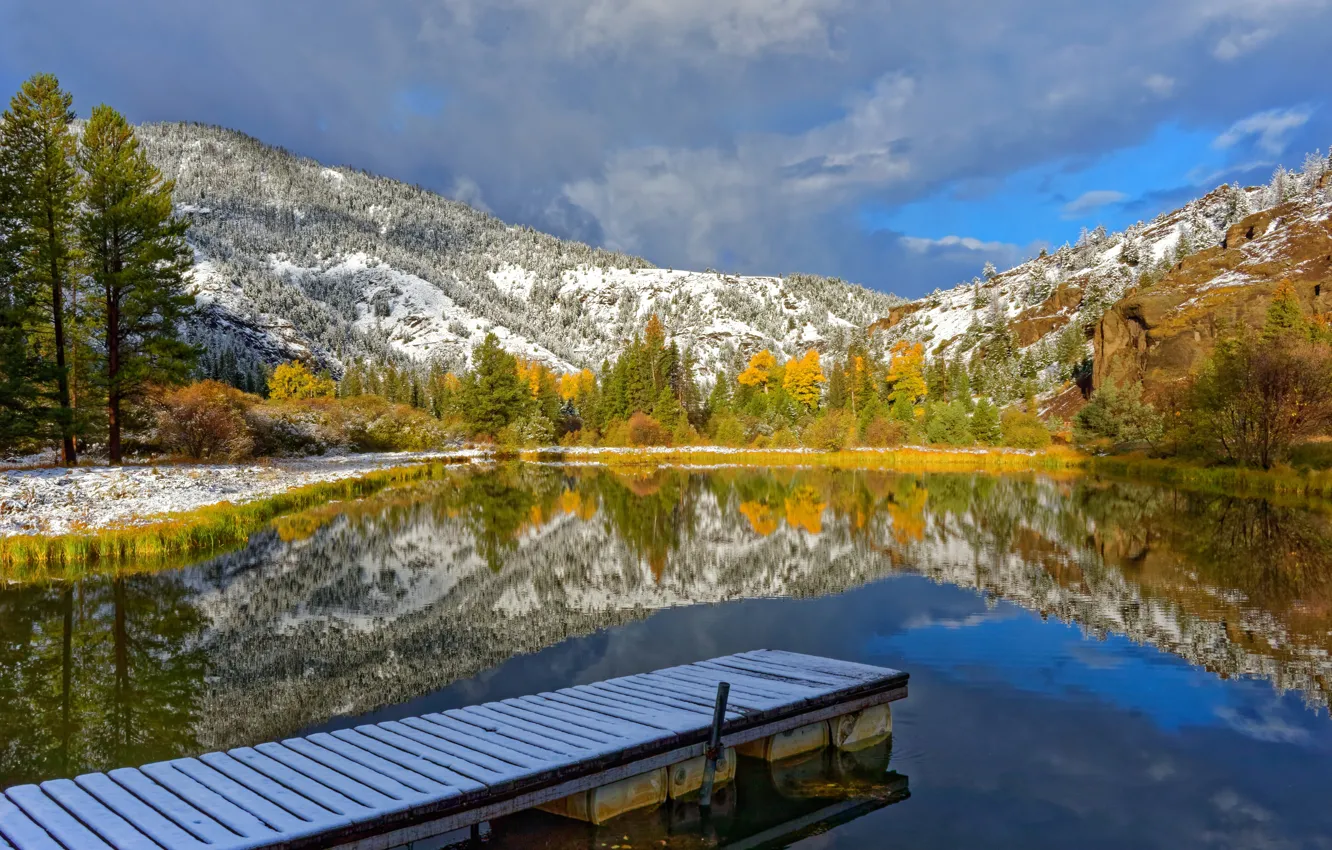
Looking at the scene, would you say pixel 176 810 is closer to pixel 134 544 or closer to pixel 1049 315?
pixel 134 544

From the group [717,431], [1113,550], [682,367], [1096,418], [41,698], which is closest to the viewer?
[41,698]

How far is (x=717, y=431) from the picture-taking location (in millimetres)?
82375

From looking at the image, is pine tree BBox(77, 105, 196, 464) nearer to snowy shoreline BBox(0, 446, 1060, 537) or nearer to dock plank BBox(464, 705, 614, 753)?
snowy shoreline BBox(0, 446, 1060, 537)

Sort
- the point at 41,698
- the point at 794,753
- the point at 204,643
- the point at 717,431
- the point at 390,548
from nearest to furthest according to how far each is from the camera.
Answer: the point at 794,753 → the point at 41,698 → the point at 204,643 → the point at 390,548 → the point at 717,431

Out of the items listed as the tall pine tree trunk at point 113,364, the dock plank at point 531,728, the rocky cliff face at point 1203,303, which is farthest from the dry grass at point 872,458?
the dock plank at point 531,728

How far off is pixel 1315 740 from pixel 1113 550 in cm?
1349

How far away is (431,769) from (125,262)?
32.6 m

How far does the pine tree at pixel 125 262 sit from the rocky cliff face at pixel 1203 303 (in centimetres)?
6556

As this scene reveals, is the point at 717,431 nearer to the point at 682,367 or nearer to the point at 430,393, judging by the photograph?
the point at 682,367

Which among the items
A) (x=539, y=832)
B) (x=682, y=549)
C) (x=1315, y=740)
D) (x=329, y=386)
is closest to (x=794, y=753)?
(x=539, y=832)

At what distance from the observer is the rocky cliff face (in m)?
74.4

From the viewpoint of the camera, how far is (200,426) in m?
39.8

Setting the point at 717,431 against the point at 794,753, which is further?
the point at 717,431

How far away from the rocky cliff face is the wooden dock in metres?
66.7
